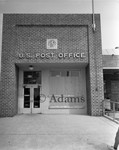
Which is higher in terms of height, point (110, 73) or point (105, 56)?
point (105, 56)

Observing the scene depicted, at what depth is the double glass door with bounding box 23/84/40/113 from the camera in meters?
11.5

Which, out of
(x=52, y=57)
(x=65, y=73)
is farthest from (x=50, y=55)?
(x=65, y=73)

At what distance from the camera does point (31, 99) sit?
11578 mm

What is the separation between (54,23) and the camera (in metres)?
10.6

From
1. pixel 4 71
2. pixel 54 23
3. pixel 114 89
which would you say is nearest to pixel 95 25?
pixel 54 23

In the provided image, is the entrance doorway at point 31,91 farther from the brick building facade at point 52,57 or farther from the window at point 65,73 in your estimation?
the window at point 65,73

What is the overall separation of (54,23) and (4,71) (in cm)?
477

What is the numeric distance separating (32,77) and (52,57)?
2.60 meters

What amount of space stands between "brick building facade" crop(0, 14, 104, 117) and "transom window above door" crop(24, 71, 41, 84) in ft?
1.89

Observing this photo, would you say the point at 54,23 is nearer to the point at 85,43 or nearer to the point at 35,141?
the point at 85,43

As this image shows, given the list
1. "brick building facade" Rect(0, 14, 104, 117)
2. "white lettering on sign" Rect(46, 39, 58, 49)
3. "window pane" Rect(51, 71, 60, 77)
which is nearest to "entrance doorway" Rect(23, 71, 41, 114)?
"brick building facade" Rect(0, 14, 104, 117)

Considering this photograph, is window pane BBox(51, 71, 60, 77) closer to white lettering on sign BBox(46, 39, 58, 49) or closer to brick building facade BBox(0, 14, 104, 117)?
brick building facade BBox(0, 14, 104, 117)

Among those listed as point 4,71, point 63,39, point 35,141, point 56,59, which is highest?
point 63,39

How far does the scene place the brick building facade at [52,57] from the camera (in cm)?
Answer: 1022
